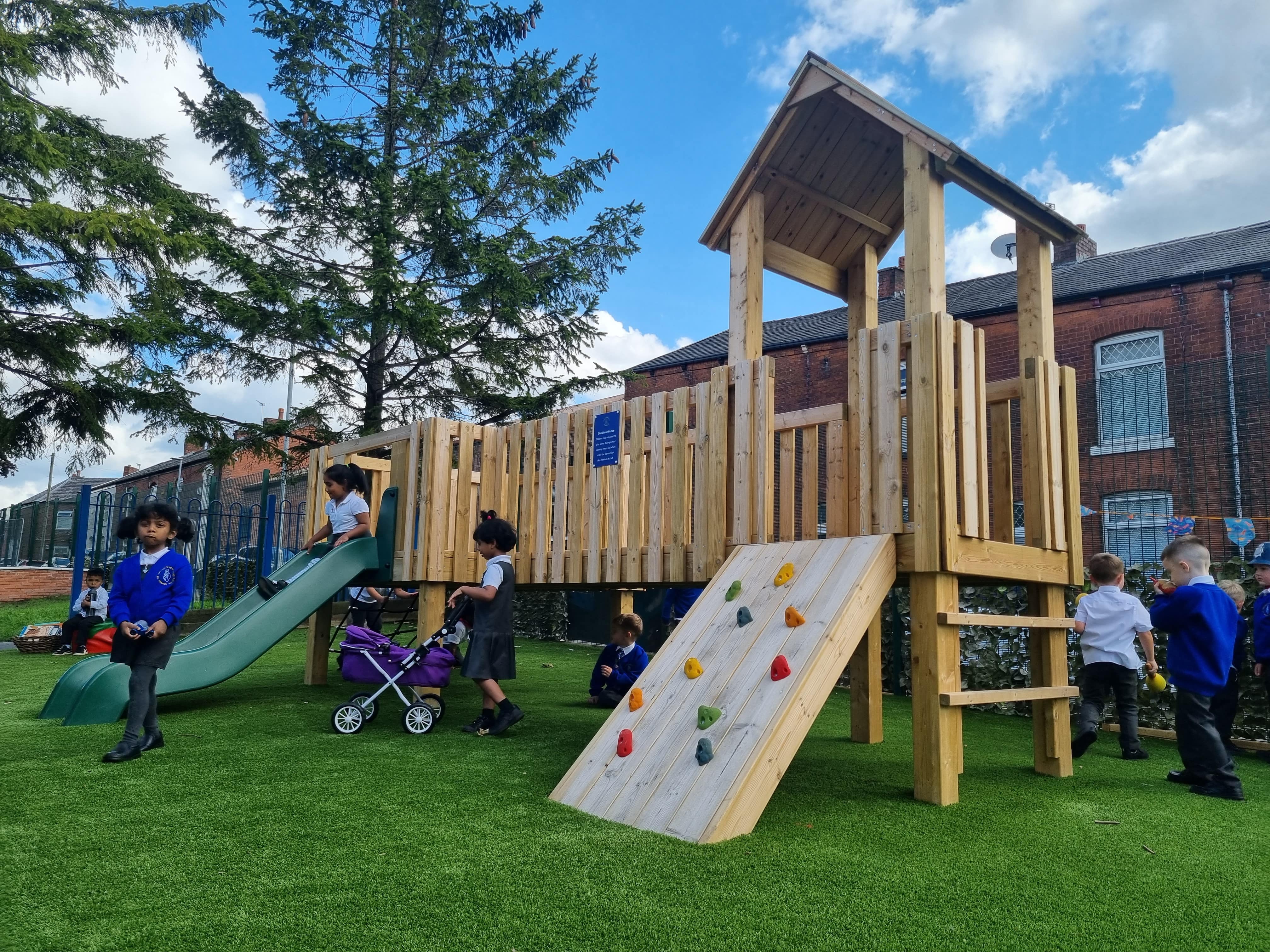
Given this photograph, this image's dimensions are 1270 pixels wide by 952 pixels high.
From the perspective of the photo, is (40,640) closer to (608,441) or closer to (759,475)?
(608,441)

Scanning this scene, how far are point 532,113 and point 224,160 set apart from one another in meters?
5.87

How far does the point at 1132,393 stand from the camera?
1711 cm

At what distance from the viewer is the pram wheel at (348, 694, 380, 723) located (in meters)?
6.11

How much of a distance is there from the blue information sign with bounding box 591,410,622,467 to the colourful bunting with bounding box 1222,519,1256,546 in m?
10.3

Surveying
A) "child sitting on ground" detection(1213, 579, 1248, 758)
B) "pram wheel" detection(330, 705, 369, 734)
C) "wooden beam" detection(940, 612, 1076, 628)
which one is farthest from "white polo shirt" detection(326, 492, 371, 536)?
"child sitting on ground" detection(1213, 579, 1248, 758)

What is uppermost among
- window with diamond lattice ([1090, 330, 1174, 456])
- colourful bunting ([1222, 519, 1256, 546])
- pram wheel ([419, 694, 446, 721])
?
window with diamond lattice ([1090, 330, 1174, 456])

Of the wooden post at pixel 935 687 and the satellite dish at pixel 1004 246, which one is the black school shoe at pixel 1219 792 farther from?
the satellite dish at pixel 1004 246

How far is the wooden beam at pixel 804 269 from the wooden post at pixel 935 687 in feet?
9.99

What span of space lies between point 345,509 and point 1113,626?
249 inches

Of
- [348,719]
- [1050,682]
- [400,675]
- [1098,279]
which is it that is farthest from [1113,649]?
[1098,279]

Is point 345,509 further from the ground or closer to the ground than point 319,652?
further from the ground

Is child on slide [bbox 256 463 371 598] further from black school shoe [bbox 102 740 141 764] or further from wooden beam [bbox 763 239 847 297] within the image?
wooden beam [bbox 763 239 847 297]

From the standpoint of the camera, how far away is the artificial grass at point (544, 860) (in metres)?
2.60

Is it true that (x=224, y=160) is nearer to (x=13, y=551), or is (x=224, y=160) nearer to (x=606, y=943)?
(x=13, y=551)
